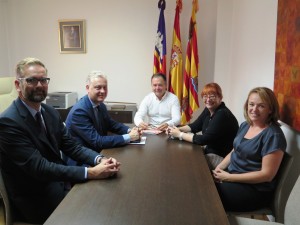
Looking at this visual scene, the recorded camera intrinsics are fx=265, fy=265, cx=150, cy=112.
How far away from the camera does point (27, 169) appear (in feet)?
4.55

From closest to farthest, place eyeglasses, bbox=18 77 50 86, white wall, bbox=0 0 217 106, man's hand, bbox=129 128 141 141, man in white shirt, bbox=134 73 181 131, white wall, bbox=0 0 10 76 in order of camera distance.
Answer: eyeglasses, bbox=18 77 50 86 < man's hand, bbox=129 128 141 141 < man in white shirt, bbox=134 73 181 131 < white wall, bbox=0 0 217 106 < white wall, bbox=0 0 10 76

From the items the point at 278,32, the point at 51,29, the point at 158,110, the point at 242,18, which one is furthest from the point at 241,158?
the point at 51,29

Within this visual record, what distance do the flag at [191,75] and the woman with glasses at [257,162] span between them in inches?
82.2

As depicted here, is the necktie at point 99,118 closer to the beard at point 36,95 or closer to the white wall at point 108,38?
the beard at point 36,95

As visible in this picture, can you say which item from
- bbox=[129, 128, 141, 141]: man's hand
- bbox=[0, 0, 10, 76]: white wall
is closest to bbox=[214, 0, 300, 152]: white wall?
bbox=[129, 128, 141, 141]: man's hand

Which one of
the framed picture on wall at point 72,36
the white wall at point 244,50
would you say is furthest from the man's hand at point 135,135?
the framed picture on wall at point 72,36

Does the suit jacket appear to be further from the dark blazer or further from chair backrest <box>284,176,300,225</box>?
chair backrest <box>284,176,300,225</box>

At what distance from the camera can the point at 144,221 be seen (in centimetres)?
105

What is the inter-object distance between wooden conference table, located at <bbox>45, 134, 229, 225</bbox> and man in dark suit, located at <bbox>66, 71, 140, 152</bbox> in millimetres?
310

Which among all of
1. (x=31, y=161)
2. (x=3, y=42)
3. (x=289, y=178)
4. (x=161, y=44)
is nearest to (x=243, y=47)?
(x=161, y=44)

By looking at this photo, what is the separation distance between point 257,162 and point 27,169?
1342 mm

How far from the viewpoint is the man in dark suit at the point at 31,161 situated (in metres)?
1.38

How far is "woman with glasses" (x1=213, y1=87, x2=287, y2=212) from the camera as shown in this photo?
1.56m

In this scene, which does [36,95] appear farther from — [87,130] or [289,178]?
[289,178]
